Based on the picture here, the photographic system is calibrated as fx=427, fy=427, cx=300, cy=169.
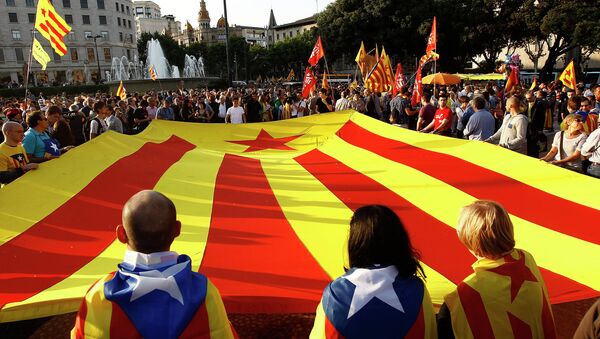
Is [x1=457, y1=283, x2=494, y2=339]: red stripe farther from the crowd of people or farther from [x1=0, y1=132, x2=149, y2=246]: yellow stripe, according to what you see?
the crowd of people

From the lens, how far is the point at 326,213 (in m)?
3.93

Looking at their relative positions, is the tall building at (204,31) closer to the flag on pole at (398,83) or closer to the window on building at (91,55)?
the window on building at (91,55)

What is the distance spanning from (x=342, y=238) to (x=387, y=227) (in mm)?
1797

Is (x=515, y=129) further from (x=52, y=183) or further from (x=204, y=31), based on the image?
(x=204, y=31)

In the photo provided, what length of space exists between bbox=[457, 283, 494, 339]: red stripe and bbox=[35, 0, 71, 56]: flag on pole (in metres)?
7.68

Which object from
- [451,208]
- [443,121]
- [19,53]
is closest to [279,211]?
[451,208]

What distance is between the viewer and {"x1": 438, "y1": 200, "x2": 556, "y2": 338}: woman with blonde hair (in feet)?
5.77

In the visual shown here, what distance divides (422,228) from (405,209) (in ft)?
1.51

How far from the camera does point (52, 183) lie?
165 inches

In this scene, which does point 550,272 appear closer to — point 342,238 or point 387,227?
point 342,238

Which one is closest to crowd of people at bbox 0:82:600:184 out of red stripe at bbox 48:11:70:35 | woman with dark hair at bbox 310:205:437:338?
red stripe at bbox 48:11:70:35

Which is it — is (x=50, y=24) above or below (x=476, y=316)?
above

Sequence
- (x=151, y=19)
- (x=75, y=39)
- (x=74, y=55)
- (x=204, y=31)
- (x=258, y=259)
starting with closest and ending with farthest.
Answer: (x=258, y=259), (x=75, y=39), (x=74, y=55), (x=204, y=31), (x=151, y=19)

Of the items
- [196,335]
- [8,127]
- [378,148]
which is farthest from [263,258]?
[378,148]
